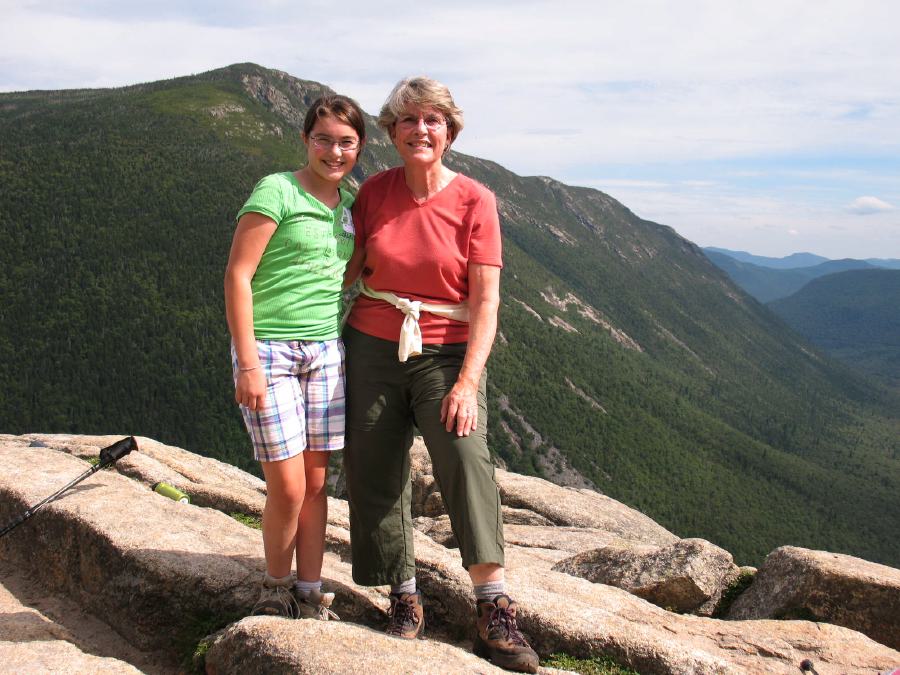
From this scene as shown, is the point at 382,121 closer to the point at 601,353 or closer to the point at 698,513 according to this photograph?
the point at 698,513

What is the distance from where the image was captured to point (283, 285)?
6027 millimetres

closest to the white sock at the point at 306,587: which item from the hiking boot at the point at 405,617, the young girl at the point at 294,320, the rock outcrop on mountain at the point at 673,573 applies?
the young girl at the point at 294,320

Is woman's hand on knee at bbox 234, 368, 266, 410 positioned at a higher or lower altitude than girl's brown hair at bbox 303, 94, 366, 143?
lower

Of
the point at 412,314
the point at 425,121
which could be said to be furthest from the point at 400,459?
the point at 425,121

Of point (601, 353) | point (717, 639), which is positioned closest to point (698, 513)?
point (601, 353)

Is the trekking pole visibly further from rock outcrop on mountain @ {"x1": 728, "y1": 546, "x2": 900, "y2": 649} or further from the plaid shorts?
rock outcrop on mountain @ {"x1": 728, "y1": 546, "x2": 900, "y2": 649}

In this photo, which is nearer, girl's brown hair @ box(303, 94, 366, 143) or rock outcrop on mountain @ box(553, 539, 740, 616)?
girl's brown hair @ box(303, 94, 366, 143)

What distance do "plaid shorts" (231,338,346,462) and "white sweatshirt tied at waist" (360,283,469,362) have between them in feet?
2.26

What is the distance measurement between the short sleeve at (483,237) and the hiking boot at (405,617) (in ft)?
10.8

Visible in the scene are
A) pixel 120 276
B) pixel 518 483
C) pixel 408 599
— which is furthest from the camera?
pixel 120 276

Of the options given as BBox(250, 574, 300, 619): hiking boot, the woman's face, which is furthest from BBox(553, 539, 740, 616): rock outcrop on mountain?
the woman's face

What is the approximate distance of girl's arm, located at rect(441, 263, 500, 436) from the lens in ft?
19.7

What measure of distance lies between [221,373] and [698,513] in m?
89.6

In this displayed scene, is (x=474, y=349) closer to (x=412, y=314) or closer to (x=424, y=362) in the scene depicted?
(x=424, y=362)
